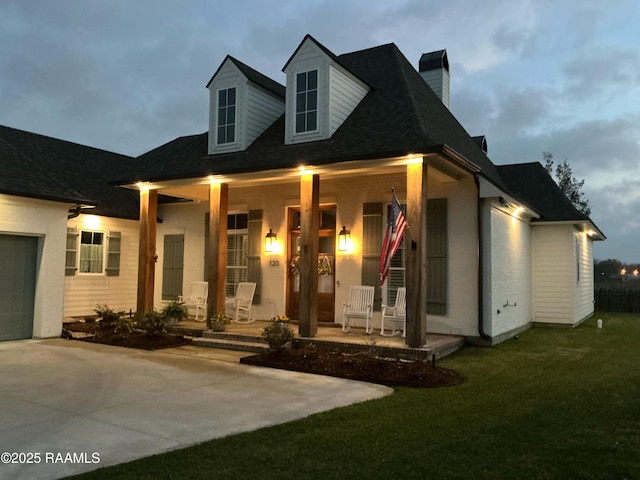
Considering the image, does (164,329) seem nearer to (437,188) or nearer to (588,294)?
(437,188)

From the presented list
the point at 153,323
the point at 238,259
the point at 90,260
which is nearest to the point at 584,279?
the point at 238,259

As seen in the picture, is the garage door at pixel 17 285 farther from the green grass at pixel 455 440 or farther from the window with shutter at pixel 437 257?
the window with shutter at pixel 437 257

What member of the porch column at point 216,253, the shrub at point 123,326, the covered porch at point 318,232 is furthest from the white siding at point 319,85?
the shrub at point 123,326

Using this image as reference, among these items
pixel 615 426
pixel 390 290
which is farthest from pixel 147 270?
pixel 615 426

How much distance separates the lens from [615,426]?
442 cm

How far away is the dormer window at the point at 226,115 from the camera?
10.6m

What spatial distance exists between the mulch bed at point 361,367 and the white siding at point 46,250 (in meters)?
4.56

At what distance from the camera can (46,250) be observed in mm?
9562

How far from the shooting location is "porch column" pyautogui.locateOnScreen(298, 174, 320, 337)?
861 cm

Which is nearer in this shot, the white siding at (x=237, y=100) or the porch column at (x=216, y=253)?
the porch column at (x=216, y=253)

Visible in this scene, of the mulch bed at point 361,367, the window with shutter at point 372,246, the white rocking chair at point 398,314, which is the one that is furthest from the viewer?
the window with shutter at point 372,246

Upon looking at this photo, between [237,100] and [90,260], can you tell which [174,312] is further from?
[237,100]

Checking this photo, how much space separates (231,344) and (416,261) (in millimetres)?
3731

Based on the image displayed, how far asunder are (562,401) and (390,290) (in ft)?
16.1
